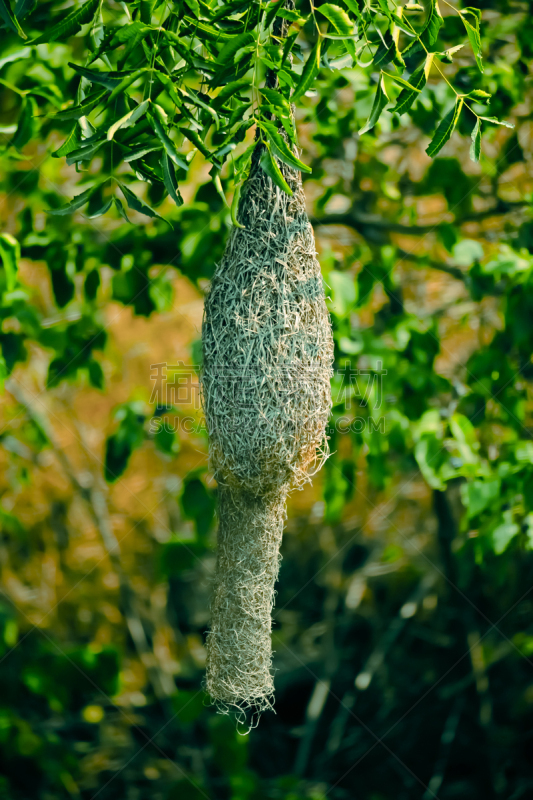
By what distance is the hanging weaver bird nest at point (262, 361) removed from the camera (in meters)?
1.15

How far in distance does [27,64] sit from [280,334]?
1.09 metres

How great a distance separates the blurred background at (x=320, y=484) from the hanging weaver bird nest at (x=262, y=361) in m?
0.36

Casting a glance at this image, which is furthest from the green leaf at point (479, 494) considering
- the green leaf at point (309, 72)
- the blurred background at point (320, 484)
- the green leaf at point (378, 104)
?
the green leaf at point (309, 72)

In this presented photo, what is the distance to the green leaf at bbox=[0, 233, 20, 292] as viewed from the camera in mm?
1473

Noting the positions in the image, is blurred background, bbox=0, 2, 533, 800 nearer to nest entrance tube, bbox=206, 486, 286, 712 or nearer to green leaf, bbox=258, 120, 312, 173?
nest entrance tube, bbox=206, 486, 286, 712

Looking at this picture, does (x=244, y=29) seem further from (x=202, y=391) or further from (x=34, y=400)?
(x=34, y=400)

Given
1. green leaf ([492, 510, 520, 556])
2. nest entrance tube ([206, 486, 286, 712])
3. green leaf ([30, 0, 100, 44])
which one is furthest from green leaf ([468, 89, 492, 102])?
green leaf ([492, 510, 520, 556])

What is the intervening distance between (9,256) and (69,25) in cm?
63

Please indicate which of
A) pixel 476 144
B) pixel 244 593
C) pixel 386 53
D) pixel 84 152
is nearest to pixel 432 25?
pixel 386 53

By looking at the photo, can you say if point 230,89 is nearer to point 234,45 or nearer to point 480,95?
point 234,45

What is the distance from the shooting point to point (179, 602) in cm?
340

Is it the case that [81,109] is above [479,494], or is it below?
above

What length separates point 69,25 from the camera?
0.98 m

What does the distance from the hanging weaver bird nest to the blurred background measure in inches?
14.4
